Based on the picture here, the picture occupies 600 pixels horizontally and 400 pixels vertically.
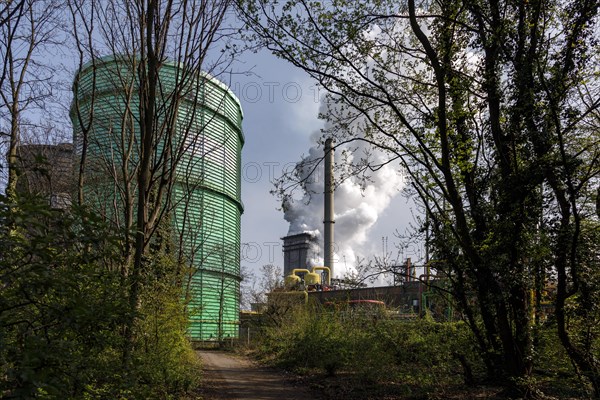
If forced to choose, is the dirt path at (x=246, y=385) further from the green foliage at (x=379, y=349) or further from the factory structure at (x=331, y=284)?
the factory structure at (x=331, y=284)

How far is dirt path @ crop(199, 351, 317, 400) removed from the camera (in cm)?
1010

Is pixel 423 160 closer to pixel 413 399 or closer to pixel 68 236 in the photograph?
pixel 413 399

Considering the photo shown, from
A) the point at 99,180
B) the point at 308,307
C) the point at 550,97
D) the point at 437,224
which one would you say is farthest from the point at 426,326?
the point at 99,180

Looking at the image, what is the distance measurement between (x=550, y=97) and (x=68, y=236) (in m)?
6.29

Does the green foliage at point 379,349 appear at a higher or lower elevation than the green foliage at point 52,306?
lower

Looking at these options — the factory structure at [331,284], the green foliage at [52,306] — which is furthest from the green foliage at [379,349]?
the green foliage at [52,306]

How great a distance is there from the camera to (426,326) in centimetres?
1086

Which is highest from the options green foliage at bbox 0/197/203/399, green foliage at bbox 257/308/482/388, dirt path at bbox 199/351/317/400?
green foliage at bbox 0/197/203/399

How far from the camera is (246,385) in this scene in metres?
11.7

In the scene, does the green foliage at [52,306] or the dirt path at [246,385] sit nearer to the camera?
the green foliage at [52,306]

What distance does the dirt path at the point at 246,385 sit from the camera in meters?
10.1

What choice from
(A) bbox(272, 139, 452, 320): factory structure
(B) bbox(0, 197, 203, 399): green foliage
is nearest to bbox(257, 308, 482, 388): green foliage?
(A) bbox(272, 139, 452, 320): factory structure

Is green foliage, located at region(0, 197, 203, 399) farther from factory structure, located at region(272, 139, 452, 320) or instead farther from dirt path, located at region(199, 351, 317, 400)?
dirt path, located at region(199, 351, 317, 400)

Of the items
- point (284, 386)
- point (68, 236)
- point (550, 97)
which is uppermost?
point (550, 97)
